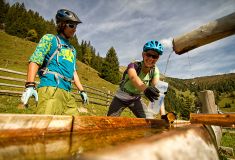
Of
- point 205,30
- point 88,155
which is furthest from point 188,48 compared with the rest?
point 88,155

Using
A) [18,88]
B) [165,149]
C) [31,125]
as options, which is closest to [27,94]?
[31,125]

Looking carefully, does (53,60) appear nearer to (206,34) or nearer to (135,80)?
(135,80)

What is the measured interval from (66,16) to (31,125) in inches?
92.4

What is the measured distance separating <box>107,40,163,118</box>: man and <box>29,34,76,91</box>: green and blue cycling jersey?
4.16 ft

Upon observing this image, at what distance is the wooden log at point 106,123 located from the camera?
2.59 m

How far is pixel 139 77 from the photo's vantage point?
489 cm

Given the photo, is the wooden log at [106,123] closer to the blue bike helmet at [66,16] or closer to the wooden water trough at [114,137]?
the wooden water trough at [114,137]

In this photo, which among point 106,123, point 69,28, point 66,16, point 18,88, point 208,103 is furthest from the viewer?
point 18,88

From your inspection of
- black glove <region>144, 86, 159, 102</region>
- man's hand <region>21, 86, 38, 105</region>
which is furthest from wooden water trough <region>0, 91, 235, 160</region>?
man's hand <region>21, 86, 38, 105</region>

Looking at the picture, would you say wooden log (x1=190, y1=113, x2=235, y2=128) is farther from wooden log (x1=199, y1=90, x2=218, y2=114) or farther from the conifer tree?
the conifer tree

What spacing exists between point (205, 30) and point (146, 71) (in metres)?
2.50

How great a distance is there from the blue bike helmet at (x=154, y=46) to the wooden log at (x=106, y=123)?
1.69m

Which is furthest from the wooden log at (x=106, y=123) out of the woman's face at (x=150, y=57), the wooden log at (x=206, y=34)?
the woman's face at (x=150, y=57)

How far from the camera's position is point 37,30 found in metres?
78.7
